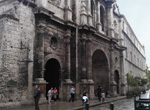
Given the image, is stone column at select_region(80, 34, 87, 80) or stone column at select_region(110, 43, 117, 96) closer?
stone column at select_region(80, 34, 87, 80)

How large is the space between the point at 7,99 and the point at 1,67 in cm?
184

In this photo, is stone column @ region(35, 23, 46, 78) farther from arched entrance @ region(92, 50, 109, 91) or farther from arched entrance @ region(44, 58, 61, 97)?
arched entrance @ region(92, 50, 109, 91)

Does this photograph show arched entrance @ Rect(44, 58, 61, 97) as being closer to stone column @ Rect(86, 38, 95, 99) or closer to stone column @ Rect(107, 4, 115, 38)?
stone column @ Rect(86, 38, 95, 99)

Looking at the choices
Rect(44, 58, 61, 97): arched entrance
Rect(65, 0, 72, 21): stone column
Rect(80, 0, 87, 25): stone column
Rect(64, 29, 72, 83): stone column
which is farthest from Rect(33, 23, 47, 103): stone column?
Rect(80, 0, 87, 25): stone column

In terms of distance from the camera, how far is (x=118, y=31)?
1134 inches

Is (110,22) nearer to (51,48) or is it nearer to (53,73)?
(53,73)

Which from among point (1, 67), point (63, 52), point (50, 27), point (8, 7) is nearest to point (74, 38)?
point (63, 52)

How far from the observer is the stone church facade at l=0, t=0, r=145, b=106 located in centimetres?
1179

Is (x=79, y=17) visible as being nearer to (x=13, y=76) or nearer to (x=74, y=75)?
(x=74, y=75)

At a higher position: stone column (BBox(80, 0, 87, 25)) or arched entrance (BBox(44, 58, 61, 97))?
stone column (BBox(80, 0, 87, 25))

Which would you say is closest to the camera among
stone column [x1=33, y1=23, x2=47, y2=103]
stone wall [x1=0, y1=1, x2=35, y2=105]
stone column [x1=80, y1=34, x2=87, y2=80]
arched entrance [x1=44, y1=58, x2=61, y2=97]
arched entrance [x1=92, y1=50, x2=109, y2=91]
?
stone wall [x1=0, y1=1, x2=35, y2=105]

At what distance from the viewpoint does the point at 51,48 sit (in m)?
15.1

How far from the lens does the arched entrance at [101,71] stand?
23.5 metres

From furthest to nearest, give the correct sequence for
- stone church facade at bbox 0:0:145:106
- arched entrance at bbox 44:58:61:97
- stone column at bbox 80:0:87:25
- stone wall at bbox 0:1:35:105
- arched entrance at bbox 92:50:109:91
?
arched entrance at bbox 92:50:109:91 → stone column at bbox 80:0:87:25 → arched entrance at bbox 44:58:61:97 → stone church facade at bbox 0:0:145:106 → stone wall at bbox 0:1:35:105
